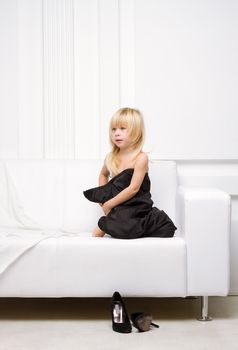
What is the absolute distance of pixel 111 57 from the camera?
374 cm

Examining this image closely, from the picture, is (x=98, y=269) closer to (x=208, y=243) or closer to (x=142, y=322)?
(x=142, y=322)

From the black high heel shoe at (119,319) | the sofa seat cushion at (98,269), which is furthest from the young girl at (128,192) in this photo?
the black high heel shoe at (119,319)

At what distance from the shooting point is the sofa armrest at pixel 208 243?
9.45 ft

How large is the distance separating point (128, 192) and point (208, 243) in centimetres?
48

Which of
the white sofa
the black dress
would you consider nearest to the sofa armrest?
the white sofa

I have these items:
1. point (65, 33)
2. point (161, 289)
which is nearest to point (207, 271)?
point (161, 289)

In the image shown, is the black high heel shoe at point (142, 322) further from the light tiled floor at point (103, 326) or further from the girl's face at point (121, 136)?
the girl's face at point (121, 136)

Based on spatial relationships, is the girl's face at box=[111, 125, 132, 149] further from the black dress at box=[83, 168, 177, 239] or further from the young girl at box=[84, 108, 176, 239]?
the black dress at box=[83, 168, 177, 239]

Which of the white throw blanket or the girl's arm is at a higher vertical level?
the girl's arm

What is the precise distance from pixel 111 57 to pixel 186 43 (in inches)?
→ 18.6

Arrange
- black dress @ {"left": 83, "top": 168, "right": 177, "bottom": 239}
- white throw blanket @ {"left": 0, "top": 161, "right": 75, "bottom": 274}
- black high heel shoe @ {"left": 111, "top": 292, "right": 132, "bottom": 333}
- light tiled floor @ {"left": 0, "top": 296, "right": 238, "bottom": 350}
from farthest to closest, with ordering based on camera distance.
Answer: black dress @ {"left": 83, "top": 168, "right": 177, "bottom": 239}
white throw blanket @ {"left": 0, "top": 161, "right": 75, "bottom": 274}
black high heel shoe @ {"left": 111, "top": 292, "right": 132, "bottom": 333}
light tiled floor @ {"left": 0, "top": 296, "right": 238, "bottom": 350}

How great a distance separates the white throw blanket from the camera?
2.82 m

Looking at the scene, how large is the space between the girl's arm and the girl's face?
0.13 meters

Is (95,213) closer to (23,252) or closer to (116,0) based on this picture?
(23,252)
